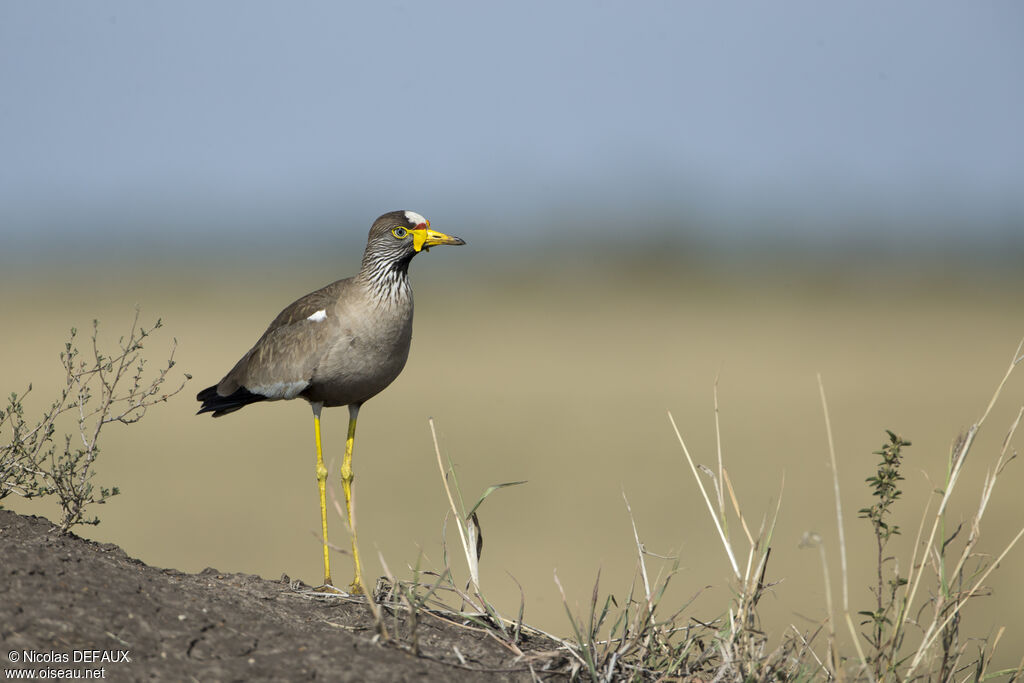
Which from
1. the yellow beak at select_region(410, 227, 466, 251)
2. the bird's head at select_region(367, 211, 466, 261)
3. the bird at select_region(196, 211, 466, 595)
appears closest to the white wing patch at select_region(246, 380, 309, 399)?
the bird at select_region(196, 211, 466, 595)

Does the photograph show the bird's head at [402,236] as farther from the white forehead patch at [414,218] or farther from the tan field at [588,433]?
the tan field at [588,433]

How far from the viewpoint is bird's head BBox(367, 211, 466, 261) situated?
5961 mm

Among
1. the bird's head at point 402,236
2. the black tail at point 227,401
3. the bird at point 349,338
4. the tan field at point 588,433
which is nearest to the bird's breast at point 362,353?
the bird at point 349,338

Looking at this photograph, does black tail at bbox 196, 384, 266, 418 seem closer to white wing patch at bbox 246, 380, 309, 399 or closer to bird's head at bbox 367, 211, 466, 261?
white wing patch at bbox 246, 380, 309, 399

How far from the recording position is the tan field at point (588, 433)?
11.2 meters

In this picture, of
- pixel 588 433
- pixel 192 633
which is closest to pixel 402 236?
pixel 192 633

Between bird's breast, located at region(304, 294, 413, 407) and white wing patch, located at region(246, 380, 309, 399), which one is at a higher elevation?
bird's breast, located at region(304, 294, 413, 407)

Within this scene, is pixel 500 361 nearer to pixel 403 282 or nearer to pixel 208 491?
pixel 208 491

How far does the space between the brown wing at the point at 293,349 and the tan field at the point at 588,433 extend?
1.25m

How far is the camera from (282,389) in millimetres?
5867

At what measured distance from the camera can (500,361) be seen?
23.1 meters

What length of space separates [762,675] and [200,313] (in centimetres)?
2626

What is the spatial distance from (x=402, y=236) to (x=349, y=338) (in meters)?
0.77

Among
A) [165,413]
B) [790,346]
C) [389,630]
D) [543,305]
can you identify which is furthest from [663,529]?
[543,305]
